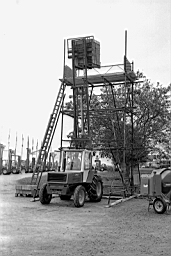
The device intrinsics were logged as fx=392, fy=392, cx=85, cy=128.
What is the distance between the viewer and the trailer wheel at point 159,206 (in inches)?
563

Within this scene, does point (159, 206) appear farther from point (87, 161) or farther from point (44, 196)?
point (44, 196)

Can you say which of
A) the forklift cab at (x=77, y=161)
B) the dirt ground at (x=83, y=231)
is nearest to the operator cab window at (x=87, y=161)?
the forklift cab at (x=77, y=161)

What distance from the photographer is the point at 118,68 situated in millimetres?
20656

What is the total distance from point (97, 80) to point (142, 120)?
7437 millimetres

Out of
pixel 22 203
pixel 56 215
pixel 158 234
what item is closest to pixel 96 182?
pixel 22 203

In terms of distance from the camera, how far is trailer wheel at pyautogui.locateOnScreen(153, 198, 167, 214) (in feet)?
46.9

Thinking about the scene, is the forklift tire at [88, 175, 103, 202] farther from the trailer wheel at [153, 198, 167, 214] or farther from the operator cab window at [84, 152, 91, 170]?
the trailer wheel at [153, 198, 167, 214]

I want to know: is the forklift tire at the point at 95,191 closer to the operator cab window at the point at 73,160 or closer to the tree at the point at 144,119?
the operator cab window at the point at 73,160

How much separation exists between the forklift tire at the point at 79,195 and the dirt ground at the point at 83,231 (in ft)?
1.01

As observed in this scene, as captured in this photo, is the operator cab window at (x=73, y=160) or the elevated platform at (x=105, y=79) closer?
the operator cab window at (x=73, y=160)

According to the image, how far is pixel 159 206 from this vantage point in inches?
569

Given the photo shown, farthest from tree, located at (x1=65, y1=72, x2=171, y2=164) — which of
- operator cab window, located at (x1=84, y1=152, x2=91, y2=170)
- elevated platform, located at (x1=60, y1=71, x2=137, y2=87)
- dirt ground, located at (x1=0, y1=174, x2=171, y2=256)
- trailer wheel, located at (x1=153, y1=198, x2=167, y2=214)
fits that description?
trailer wheel, located at (x1=153, y1=198, x2=167, y2=214)

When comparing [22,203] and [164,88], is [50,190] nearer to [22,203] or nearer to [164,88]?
[22,203]

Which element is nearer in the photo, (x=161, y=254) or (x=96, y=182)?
(x=161, y=254)
